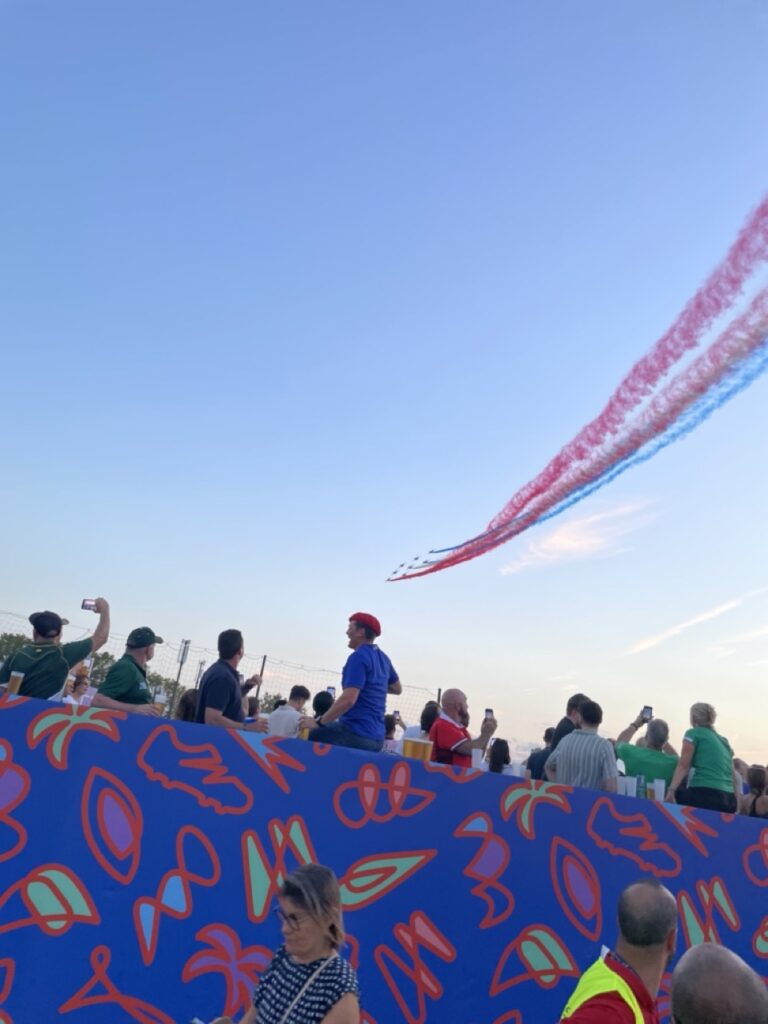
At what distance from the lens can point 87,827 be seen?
3.39 m

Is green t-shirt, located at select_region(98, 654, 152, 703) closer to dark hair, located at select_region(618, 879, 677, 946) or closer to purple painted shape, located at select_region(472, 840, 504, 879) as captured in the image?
purple painted shape, located at select_region(472, 840, 504, 879)

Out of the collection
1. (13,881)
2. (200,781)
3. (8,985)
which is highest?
(200,781)

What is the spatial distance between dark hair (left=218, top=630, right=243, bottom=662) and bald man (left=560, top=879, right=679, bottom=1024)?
2767mm

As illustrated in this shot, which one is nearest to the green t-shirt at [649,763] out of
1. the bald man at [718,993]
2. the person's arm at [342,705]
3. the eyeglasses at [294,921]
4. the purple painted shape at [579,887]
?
the purple painted shape at [579,887]

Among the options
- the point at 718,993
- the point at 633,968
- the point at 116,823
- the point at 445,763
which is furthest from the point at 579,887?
the point at 718,993

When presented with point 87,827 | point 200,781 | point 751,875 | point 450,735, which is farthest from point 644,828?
point 87,827

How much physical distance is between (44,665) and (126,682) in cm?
46

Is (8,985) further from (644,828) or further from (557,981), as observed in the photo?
(644,828)

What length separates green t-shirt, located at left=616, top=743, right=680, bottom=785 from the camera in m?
6.21

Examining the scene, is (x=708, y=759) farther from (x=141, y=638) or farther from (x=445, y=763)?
(x=141, y=638)

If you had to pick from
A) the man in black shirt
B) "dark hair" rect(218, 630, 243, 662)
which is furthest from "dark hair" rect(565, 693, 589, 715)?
"dark hair" rect(218, 630, 243, 662)

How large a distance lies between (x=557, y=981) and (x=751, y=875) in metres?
1.53

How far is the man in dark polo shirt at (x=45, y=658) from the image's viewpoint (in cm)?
456

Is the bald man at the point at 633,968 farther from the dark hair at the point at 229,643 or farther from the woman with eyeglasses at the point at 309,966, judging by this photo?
the dark hair at the point at 229,643
